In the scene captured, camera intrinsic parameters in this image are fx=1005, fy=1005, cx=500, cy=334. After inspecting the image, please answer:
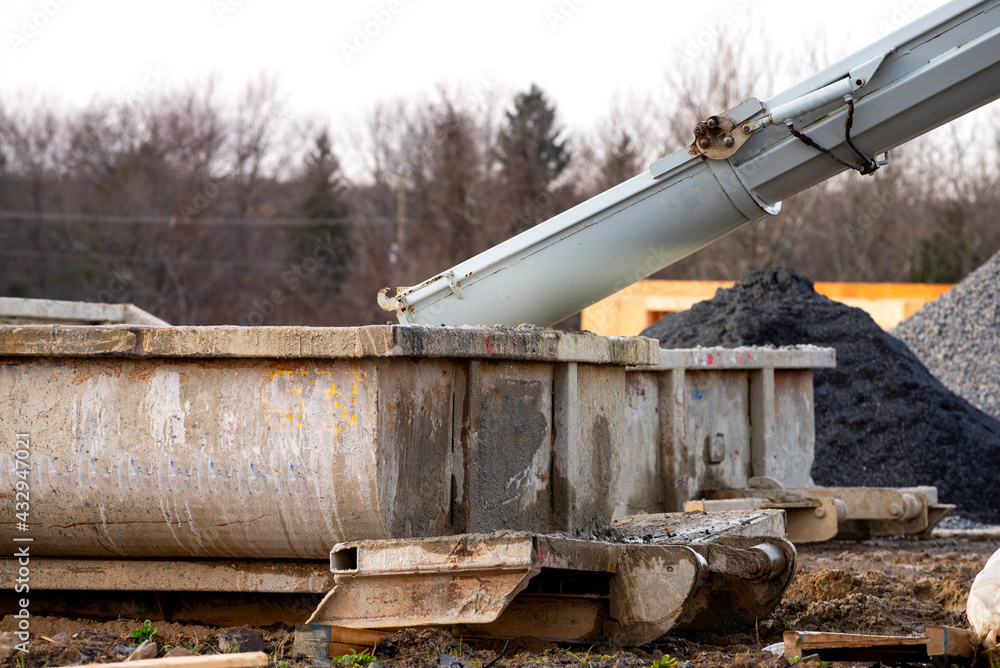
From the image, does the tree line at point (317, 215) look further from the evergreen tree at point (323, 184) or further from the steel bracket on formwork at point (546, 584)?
the steel bracket on formwork at point (546, 584)

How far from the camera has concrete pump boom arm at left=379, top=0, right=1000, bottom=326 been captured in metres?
4.50

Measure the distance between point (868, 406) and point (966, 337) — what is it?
4755 millimetres

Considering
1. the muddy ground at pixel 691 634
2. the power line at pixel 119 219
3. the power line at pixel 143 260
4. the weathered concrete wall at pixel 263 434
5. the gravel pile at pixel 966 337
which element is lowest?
the muddy ground at pixel 691 634

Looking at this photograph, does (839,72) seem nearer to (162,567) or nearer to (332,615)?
(332,615)

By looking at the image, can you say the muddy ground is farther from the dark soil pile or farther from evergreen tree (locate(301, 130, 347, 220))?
evergreen tree (locate(301, 130, 347, 220))

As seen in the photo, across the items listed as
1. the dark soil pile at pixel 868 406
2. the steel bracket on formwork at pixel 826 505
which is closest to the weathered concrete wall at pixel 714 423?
the steel bracket on formwork at pixel 826 505

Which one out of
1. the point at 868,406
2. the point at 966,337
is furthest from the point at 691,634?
the point at 966,337

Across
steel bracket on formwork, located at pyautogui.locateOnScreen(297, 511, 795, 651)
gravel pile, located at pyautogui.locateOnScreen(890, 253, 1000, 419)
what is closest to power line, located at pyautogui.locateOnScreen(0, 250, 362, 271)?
gravel pile, located at pyautogui.locateOnScreen(890, 253, 1000, 419)

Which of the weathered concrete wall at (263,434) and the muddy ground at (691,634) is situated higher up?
the weathered concrete wall at (263,434)

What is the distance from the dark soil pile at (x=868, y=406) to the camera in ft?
30.7

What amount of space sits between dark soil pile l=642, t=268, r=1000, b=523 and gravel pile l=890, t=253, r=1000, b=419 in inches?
97.3

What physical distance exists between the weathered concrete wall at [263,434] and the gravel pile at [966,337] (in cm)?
994

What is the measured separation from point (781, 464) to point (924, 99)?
11.9 feet

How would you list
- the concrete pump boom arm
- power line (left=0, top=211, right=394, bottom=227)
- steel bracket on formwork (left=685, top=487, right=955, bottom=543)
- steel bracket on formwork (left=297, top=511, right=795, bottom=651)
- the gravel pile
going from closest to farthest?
steel bracket on formwork (left=297, top=511, right=795, bottom=651) < the concrete pump boom arm < steel bracket on formwork (left=685, top=487, right=955, bottom=543) < the gravel pile < power line (left=0, top=211, right=394, bottom=227)
